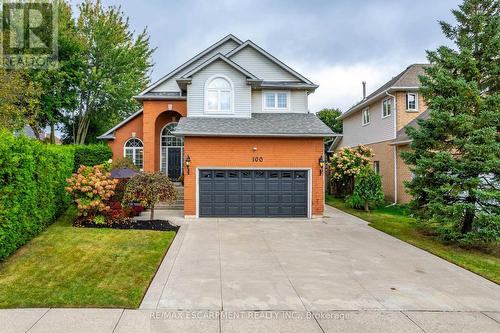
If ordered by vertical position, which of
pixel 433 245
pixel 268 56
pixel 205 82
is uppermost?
pixel 268 56

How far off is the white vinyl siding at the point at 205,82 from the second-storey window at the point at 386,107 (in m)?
9.49

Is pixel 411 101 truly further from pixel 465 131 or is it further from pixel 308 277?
pixel 308 277

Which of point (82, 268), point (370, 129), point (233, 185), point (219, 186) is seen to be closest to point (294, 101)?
point (233, 185)

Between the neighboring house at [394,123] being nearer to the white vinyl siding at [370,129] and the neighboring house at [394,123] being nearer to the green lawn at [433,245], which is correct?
the white vinyl siding at [370,129]

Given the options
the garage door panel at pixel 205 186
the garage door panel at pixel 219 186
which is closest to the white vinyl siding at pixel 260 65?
the garage door panel at pixel 219 186

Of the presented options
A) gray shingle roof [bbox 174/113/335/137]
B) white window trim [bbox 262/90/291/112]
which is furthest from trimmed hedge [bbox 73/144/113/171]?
white window trim [bbox 262/90/291/112]

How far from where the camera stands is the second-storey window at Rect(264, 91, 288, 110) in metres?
16.6

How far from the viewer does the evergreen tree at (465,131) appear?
29.9 feet

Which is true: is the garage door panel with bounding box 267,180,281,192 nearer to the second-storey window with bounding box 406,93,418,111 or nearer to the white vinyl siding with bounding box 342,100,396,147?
the white vinyl siding with bounding box 342,100,396,147

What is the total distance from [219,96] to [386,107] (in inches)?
436

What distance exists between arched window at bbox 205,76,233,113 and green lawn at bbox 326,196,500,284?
864 centimetres

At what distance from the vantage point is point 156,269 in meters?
7.12

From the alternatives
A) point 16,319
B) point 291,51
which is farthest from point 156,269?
point 291,51

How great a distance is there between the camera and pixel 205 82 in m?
14.9
